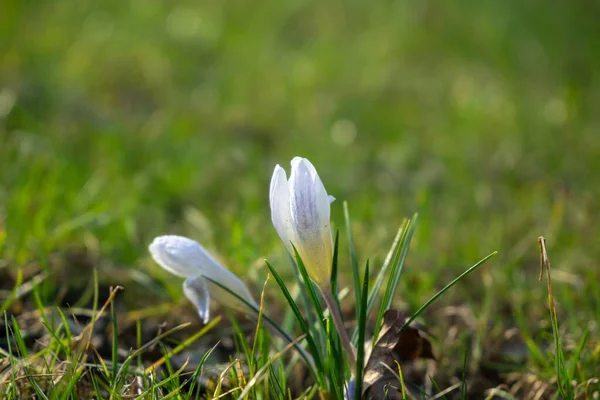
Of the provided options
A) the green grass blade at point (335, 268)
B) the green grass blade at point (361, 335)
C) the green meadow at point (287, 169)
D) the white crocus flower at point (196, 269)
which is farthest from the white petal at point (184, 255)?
the green grass blade at point (361, 335)

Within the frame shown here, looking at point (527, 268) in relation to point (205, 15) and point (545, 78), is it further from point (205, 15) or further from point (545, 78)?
point (205, 15)

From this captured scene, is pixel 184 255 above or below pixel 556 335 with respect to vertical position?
above

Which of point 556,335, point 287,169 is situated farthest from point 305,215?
point 287,169

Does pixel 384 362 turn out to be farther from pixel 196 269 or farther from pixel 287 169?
pixel 287 169

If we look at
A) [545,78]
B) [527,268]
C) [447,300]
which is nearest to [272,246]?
[447,300]

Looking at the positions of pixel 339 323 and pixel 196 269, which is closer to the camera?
pixel 339 323
